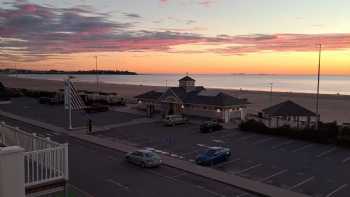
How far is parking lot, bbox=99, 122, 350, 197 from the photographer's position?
74.1 feet

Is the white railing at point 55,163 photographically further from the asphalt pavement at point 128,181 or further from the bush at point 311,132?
the bush at point 311,132

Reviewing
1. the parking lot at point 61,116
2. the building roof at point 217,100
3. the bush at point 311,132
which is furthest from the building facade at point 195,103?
the bush at point 311,132

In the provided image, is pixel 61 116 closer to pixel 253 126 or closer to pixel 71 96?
pixel 71 96

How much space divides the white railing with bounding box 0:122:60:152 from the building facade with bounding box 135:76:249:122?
110 ft

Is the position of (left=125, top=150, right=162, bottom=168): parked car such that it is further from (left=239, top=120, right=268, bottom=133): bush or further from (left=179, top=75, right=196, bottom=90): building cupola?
(left=179, top=75, right=196, bottom=90): building cupola

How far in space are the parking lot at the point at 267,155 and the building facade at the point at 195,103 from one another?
19.0ft

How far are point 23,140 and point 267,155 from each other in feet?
69.2

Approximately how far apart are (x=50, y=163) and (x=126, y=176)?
12.6m

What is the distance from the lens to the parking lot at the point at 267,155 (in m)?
22.6

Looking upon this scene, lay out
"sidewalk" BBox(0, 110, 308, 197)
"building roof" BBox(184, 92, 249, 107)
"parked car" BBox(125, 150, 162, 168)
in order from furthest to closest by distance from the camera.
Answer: "building roof" BBox(184, 92, 249, 107), "parked car" BBox(125, 150, 162, 168), "sidewalk" BBox(0, 110, 308, 197)

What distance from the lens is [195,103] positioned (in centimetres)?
4875

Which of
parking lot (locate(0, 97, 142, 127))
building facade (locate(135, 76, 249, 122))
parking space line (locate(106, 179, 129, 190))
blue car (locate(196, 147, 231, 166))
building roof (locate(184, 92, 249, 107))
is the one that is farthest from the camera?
parking lot (locate(0, 97, 142, 127))

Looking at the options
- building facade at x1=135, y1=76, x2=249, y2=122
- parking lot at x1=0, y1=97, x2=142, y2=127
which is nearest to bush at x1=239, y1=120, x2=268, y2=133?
building facade at x1=135, y1=76, x2=249, y2=122

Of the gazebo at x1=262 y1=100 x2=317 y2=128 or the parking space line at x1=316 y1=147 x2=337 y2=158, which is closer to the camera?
the parking space line at x1=316 y1=147 x2=337 y2=158
